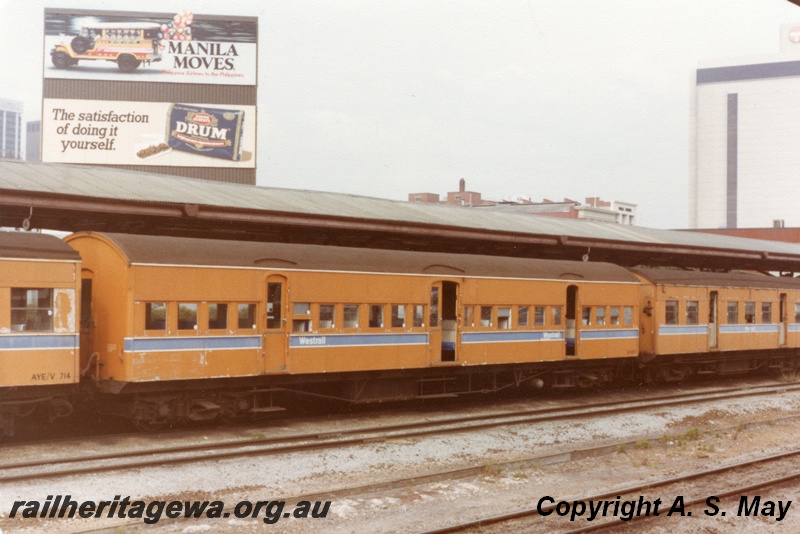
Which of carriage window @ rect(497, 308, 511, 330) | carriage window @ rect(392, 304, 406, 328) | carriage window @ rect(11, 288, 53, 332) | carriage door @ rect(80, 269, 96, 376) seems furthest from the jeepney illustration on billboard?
carriage window @ rect(11, 288, 53, 332)

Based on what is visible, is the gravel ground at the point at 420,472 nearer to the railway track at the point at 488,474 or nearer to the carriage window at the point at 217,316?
the railway track at the point at 488,474

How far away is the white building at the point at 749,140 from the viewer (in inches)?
4737

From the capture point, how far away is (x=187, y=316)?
15.4 meters

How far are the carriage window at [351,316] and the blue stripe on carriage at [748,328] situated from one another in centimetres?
1378

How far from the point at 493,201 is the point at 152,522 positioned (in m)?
98.8

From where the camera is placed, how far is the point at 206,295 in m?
15.6

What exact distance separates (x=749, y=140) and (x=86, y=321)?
403 ft

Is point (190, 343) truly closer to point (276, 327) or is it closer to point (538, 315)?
point (276, 327)

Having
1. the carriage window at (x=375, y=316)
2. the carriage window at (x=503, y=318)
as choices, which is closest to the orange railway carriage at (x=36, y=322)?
the carriage window at (x=375, y=316)

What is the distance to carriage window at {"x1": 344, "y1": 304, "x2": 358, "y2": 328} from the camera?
17.8m

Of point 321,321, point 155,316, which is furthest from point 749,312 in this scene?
point 155,316

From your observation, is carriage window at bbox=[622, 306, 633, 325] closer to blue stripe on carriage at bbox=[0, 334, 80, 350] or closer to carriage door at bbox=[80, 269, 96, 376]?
carriage door at bbox=[80, 269, 96, 376]

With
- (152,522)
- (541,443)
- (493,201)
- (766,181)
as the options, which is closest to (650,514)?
(541,443)

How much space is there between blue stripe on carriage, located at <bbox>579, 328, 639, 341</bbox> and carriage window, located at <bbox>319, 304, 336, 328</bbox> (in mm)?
7989
